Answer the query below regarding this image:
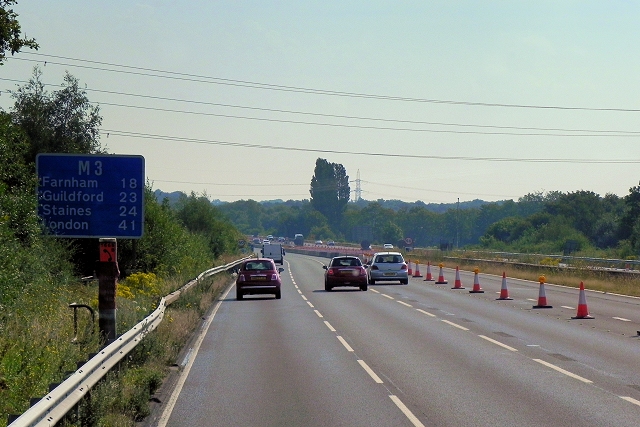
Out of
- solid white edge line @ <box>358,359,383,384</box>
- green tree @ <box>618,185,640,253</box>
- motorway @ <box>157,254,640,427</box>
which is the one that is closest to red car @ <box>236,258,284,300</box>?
motorway @ <box>157,254,640,427</box>

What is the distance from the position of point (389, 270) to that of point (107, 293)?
1241 inches

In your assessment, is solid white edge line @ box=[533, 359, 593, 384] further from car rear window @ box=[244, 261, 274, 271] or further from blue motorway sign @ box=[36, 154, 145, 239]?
car rear window @ box=[244, 261, 274, 271]

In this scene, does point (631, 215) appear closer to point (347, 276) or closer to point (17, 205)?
point (347, 276)

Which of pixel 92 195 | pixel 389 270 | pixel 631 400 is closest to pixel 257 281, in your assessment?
pixel 389 270

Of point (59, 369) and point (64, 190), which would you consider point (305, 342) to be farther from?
point (59, 369)

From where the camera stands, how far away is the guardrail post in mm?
14586

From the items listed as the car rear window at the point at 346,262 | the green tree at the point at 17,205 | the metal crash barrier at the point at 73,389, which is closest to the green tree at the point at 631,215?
the car rear window at the point at 346,262

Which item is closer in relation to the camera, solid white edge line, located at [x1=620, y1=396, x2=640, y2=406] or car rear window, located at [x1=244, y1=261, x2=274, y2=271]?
solid white edge line, located at [x1=620, y1=396, x2=640, y2=406]

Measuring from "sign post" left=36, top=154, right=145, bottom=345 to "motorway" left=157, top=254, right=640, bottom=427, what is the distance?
2.67 meters

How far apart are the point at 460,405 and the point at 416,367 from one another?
364 centimetres

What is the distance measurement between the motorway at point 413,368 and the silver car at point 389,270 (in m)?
16.4

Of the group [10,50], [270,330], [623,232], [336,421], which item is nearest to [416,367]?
[336,421]

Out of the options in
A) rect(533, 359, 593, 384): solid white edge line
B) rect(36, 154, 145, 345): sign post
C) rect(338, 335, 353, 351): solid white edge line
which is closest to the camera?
rect(533, 359, 593, 384): solid white edge line

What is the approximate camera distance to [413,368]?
594 inches
